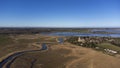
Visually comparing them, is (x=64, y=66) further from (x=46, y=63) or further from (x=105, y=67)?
(x=105, y=67)

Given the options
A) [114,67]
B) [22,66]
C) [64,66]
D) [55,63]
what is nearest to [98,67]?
[114,67]

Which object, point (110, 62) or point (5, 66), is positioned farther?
point (110, 62)

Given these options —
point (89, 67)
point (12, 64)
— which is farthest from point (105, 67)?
point (12, 64)

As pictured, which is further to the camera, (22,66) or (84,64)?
(84,64)

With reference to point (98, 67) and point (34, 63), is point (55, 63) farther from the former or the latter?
point (98, 67)

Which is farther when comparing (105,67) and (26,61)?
(26,61)

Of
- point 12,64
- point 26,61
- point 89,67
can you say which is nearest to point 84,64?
point 89,67

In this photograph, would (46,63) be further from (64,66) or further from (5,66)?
(5,66)

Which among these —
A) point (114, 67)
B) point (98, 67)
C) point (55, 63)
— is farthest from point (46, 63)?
point (114, 67)
